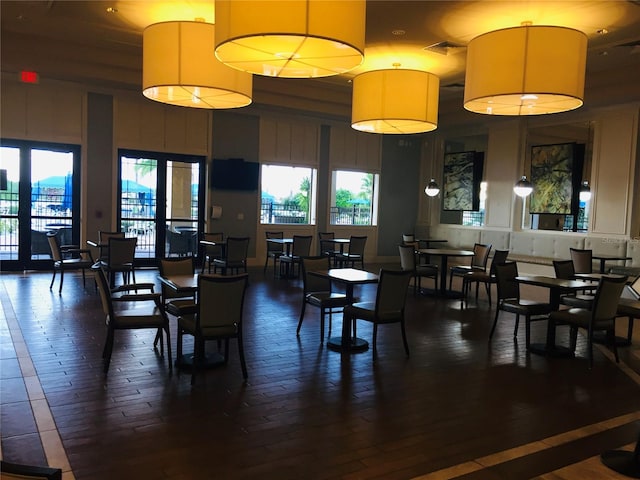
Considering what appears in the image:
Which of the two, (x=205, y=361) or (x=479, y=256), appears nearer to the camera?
(x=205, y=361)

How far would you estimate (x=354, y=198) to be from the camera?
14227 mm

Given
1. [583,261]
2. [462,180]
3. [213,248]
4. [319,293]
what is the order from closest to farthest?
[319,293]
[583,261]
[213,248]
[462,180]

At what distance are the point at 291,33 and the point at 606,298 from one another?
416 cm

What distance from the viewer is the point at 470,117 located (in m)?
Result: 12.3

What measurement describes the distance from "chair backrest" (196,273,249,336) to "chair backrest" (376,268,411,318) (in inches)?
59.0

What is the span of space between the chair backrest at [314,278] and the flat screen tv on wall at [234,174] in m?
5.94

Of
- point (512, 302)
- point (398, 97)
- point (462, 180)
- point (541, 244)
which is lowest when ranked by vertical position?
point (512, 302)

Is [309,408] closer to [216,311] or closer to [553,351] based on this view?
[216,311]

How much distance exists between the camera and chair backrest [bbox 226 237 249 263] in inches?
376

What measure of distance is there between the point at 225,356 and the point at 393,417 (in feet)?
5.85

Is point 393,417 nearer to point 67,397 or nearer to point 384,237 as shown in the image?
point 67,397

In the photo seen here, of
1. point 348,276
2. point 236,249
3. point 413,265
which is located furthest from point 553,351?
point 236,249

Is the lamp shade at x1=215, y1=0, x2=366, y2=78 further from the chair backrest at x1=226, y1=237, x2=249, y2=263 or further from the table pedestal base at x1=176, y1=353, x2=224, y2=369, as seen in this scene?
the chair backrest at x1=226, y1=237, x2=249, y2=263

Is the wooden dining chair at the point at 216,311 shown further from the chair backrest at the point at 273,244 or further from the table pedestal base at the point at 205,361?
the chair backrest at the point at 273,244
